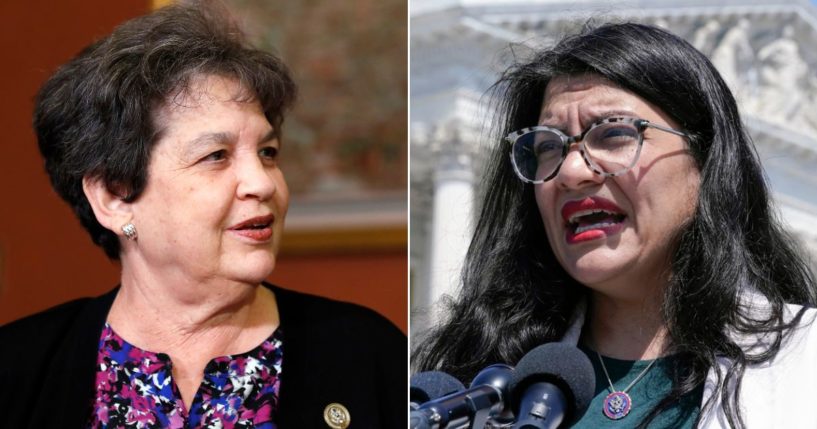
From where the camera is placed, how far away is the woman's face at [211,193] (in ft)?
7.23

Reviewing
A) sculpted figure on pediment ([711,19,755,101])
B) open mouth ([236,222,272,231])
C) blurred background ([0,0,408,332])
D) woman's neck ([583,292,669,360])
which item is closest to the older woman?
open mouth ([236,222,272,231])

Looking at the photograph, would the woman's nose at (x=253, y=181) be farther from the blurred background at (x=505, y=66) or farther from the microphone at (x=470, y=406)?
the microphone at (x=470, y=406)

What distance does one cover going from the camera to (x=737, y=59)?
2.30m

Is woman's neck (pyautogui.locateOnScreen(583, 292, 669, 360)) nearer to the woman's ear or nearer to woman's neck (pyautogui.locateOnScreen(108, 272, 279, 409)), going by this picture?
woman's neck (pyautogui.locateOnScreen(108, 272, 279, 409))

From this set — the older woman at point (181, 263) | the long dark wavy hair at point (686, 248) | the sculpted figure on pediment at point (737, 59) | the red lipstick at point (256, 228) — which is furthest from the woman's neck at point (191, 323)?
the sculpted figure on pediment at point (737, 59)

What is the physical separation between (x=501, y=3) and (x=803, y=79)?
0.70 metres

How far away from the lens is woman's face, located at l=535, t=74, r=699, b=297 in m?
1.78

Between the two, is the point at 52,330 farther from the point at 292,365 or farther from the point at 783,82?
the point at 783,82

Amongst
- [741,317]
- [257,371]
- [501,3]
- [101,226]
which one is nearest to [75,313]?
[101,226]

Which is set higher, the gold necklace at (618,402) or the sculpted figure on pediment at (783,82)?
the sculpted figure on pediment at (783,82)

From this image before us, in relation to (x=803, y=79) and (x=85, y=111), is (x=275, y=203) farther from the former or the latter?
(x=803, y=79)

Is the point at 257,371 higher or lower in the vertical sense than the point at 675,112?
lower

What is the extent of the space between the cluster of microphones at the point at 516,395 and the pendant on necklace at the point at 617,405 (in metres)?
0.13

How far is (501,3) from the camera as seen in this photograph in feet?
8.66
